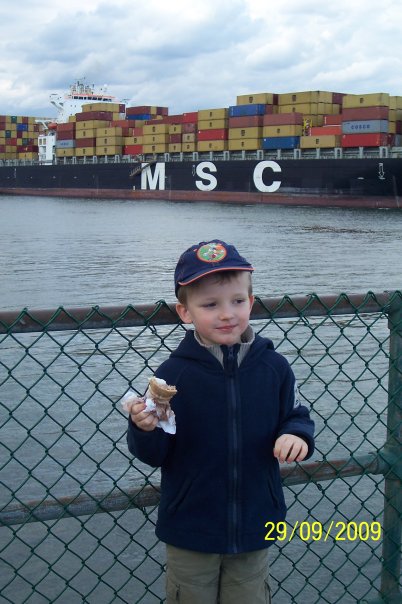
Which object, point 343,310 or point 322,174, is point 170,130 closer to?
point 322,174

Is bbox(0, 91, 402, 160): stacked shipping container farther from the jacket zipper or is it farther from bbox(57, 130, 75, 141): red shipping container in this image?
the jacket zipper

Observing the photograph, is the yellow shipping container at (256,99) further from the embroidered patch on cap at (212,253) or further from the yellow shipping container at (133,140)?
the embroidered patch on cap at (212,253)

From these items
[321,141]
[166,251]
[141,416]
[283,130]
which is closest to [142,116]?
[283,130]

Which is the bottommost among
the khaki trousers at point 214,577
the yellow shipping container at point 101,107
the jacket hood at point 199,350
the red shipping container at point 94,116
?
the khaki trousers at point 214,577

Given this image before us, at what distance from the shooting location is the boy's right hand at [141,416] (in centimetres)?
195

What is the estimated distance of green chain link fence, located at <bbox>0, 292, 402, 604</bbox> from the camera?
255 cm

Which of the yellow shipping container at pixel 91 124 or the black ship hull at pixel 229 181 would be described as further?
the yellow shipping container at pixel 91 124

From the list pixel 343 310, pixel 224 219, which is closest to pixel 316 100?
pixel 224 219

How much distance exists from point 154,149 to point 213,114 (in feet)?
19.6

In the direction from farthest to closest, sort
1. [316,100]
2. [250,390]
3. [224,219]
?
[316,100] → [224,219] → [250,390]

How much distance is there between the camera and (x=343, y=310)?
9.08 feet

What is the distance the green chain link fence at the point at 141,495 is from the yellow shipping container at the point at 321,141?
41187 millimetres

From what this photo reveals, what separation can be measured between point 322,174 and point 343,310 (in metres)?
44.7

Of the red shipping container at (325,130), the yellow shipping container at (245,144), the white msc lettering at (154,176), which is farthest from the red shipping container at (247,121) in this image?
the white msc lettering at (154,176)
